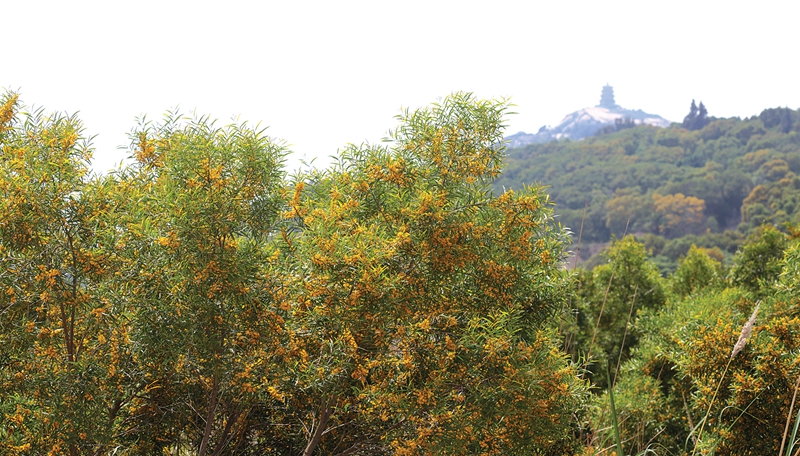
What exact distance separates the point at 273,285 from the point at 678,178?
84976 millimetres

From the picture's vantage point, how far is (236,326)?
12.6 feet

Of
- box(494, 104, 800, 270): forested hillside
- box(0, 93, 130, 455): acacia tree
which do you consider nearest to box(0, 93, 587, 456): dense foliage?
box(0, 93, 130, 455): acacia tree

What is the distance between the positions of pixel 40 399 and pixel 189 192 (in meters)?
1.63

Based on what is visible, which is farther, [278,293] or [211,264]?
[278,293]

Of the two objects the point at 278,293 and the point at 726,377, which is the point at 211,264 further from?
the point at 726,377

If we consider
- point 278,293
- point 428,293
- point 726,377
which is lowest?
point 726,377

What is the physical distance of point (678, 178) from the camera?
80688 millimetres

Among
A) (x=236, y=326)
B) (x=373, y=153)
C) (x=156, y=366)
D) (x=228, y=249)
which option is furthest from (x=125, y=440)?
(x=373, y=153)

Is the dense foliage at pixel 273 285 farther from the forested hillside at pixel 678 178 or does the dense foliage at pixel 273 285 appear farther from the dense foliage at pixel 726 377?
the forested hillside at pixel 678 178

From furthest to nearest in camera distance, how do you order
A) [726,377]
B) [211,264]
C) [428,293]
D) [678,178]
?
[678,178], [726,377], [428,293], [211,264]

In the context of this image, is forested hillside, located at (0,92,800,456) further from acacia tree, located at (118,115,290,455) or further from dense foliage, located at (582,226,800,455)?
dense foliage, located at (582,226,800,455)

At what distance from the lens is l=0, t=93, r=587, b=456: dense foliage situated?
12.1 ft

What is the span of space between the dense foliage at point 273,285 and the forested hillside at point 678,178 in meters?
54.9

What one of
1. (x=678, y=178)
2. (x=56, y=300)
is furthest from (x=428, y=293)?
(x=678, y=178)
